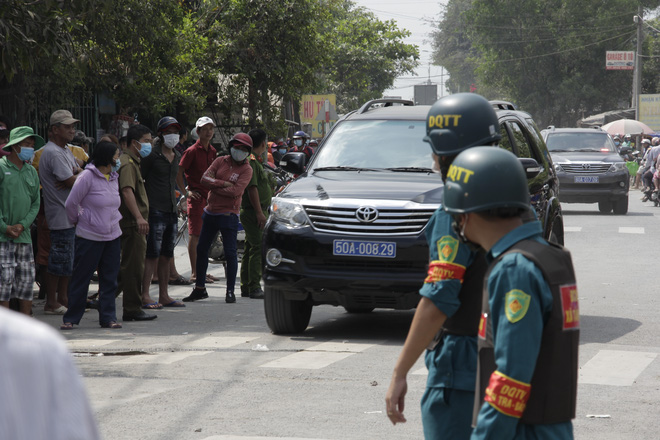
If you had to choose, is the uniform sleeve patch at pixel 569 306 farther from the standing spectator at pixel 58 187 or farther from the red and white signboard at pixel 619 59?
the red and white signboard at pixel 619 59

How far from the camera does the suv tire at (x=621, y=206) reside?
2439cm

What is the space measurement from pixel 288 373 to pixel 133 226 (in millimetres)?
3332

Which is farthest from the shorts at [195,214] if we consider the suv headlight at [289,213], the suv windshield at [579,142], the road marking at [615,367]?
the suv windshield at [579,142]

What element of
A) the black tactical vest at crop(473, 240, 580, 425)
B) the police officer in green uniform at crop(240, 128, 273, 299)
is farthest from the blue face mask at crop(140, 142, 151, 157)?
the black tactical vest at crop(473, 240, 580, 425)

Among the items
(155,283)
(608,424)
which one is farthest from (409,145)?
(155,283)

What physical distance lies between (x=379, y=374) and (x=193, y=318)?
3.54 m

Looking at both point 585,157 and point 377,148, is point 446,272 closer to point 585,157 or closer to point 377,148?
point 377,148

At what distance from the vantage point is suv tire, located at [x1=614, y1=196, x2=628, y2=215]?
24391mm

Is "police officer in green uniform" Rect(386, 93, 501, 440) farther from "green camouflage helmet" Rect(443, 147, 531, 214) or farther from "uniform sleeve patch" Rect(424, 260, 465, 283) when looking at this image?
"green camouflage helmet" Rect(443, 147, 531, 214)

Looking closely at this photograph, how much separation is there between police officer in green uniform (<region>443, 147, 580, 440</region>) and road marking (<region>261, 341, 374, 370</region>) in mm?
4696

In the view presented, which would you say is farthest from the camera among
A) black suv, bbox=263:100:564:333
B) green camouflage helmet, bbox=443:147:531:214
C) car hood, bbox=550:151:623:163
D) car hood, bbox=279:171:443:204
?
car hood, bbox=550:151:623:163

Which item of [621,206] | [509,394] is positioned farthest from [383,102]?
[621,206]

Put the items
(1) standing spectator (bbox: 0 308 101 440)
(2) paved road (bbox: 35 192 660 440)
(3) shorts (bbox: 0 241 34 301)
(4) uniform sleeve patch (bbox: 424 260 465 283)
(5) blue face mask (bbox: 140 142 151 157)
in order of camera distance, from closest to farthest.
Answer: (1) standing spectator (bbox: 0 308 101 440)
(4) uniform sleeve patch (bbox: 424 260 465 283)
(2) paved road (bbox: 35 192 660 440)
(3) shorts (bbox: 0 241 34 301)
(5) blue face mask (bbox: 140 142 151 157)

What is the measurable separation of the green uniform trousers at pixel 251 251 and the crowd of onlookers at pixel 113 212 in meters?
0.01
